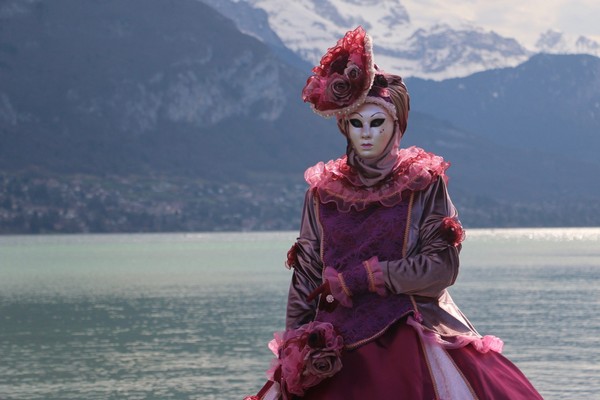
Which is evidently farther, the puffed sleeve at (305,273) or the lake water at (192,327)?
the lake water at (192,327)

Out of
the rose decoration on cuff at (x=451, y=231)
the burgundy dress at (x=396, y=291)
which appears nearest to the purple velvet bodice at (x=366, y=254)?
the burgundy dress at (x=396, y=291)

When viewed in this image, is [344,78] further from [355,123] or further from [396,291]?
[396,291]

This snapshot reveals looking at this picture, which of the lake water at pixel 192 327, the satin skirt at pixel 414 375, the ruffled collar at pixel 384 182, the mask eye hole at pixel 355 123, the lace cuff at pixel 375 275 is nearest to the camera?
the satin skirt at pixel 414 375

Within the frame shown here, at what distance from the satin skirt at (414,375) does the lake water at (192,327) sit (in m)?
17.3

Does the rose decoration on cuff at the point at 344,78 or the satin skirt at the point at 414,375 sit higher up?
the rose decoration on cuff at the point at 344,78

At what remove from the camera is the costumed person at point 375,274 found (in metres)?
4.78

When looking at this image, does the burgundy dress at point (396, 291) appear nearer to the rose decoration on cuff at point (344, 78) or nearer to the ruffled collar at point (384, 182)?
the ruffled collar at point (384, 182)

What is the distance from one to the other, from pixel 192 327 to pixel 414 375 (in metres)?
34.6

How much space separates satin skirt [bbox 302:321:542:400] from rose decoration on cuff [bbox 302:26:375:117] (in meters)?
0.85

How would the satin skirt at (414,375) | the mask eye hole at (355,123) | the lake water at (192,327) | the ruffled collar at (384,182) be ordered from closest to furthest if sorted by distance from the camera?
the satin skirt at (414,375) → the ruffled collar at (384,182) → the mask eye hole at (355,123) → the lake water at (192,327)

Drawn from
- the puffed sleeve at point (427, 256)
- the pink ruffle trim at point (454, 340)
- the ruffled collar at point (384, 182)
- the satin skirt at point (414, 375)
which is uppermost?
the ruffled collar at point (384, 182)

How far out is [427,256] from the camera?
481 cm

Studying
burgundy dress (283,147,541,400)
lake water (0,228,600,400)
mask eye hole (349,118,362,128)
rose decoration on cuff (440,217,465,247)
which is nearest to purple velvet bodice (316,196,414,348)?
burgundy dress (283,147,541,400)

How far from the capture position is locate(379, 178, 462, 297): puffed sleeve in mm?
4785
